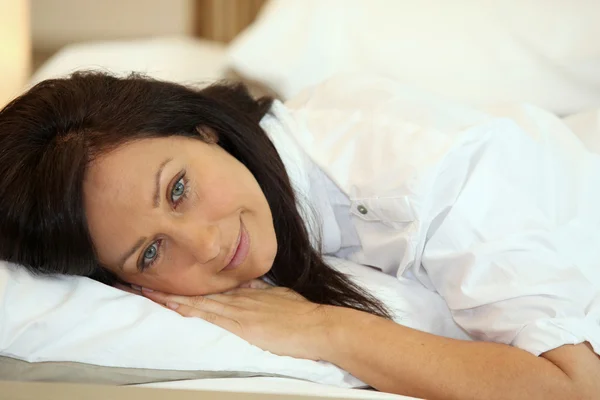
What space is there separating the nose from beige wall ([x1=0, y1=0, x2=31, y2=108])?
101 centimetres

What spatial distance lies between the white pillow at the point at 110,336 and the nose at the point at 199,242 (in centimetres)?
9

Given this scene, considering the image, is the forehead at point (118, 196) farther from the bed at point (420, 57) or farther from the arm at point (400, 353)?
the bed at point (420, 57)

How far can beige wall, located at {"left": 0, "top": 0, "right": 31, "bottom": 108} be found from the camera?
6.15 ft

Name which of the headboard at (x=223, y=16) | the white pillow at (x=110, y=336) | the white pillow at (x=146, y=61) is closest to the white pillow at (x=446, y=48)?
the white pillow at (x=146, y=61)

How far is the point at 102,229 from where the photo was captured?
1.05m

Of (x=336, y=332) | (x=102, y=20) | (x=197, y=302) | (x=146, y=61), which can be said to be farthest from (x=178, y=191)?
(x=102, y=20)

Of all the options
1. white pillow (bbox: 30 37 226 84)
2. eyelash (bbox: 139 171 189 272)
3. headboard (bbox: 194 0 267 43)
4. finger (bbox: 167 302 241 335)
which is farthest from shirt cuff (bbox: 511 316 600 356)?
headboard (bbox: 194 0 267 43)

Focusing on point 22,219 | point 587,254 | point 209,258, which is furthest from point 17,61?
point 587,254

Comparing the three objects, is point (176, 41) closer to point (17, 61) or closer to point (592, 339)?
point (17, 61)

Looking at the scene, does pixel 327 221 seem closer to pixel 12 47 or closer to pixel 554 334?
pixel 554 334

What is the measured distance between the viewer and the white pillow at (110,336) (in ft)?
3.16

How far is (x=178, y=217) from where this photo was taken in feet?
3.48

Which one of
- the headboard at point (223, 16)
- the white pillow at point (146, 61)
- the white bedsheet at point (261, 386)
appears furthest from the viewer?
the headboard at point (223, 16)

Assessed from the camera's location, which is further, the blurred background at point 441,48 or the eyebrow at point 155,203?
the blurred background at point 441,48
